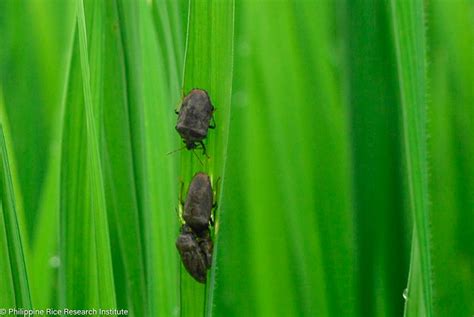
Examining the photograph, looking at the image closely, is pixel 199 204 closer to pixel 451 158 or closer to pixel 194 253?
pixel 194 253

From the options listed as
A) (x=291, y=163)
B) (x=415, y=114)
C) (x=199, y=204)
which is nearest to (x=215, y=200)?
(x=199, y=204)

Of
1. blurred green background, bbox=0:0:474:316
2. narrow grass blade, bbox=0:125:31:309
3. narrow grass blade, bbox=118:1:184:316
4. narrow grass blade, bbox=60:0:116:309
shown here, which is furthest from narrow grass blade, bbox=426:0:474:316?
narrow grass blade, bbox=0:125:31:309

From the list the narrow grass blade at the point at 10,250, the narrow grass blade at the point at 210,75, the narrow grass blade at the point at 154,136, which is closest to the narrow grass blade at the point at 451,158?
the narrow grass blade at the point at 210,75

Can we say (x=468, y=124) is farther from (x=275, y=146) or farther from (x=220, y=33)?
(x=220, y=33)

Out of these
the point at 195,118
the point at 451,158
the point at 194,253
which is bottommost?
the point at 194,253

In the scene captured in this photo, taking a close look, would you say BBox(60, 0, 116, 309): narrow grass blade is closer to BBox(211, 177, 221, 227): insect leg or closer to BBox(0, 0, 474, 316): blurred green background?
BBox(0, 0, 474, 316): blurred green background

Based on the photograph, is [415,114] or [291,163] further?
[291,163]

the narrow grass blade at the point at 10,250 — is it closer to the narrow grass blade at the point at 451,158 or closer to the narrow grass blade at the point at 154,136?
the narrow grass blade at the point at 154,136
